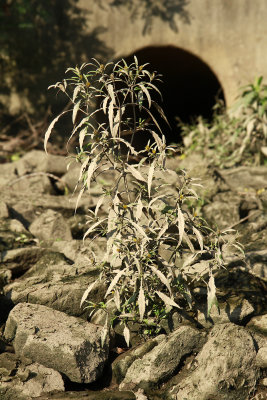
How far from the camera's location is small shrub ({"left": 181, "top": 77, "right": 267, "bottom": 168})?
635 centimetres

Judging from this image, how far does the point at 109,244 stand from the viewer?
2.73m

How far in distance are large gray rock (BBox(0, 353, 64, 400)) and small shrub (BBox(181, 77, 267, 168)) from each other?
12.4 ft

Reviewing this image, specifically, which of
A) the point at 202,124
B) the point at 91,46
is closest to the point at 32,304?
the point at 202,124

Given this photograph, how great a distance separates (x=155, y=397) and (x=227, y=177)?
11.3 ft

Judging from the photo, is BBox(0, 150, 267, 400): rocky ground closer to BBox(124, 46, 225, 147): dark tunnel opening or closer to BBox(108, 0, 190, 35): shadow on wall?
BBox(124, 46, 225, 147): dark tunnel opening

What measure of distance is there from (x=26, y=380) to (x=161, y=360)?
64cm

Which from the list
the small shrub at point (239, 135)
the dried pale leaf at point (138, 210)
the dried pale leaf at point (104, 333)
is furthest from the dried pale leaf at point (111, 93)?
the small shrub at point (239, 135)

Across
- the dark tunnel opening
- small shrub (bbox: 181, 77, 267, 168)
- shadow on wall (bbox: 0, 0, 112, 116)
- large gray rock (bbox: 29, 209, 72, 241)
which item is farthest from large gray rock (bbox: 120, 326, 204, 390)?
shadow on wall (bbox: 0, 0, 112, 116)

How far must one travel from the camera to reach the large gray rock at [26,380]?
98.4 inches

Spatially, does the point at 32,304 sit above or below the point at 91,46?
below

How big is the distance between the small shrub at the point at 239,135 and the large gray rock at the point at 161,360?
350 centimetres

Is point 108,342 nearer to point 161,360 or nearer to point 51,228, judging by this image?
point 161,360

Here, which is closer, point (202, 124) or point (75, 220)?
point (75, 220)

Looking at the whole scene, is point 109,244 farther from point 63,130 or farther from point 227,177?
point 63,130
